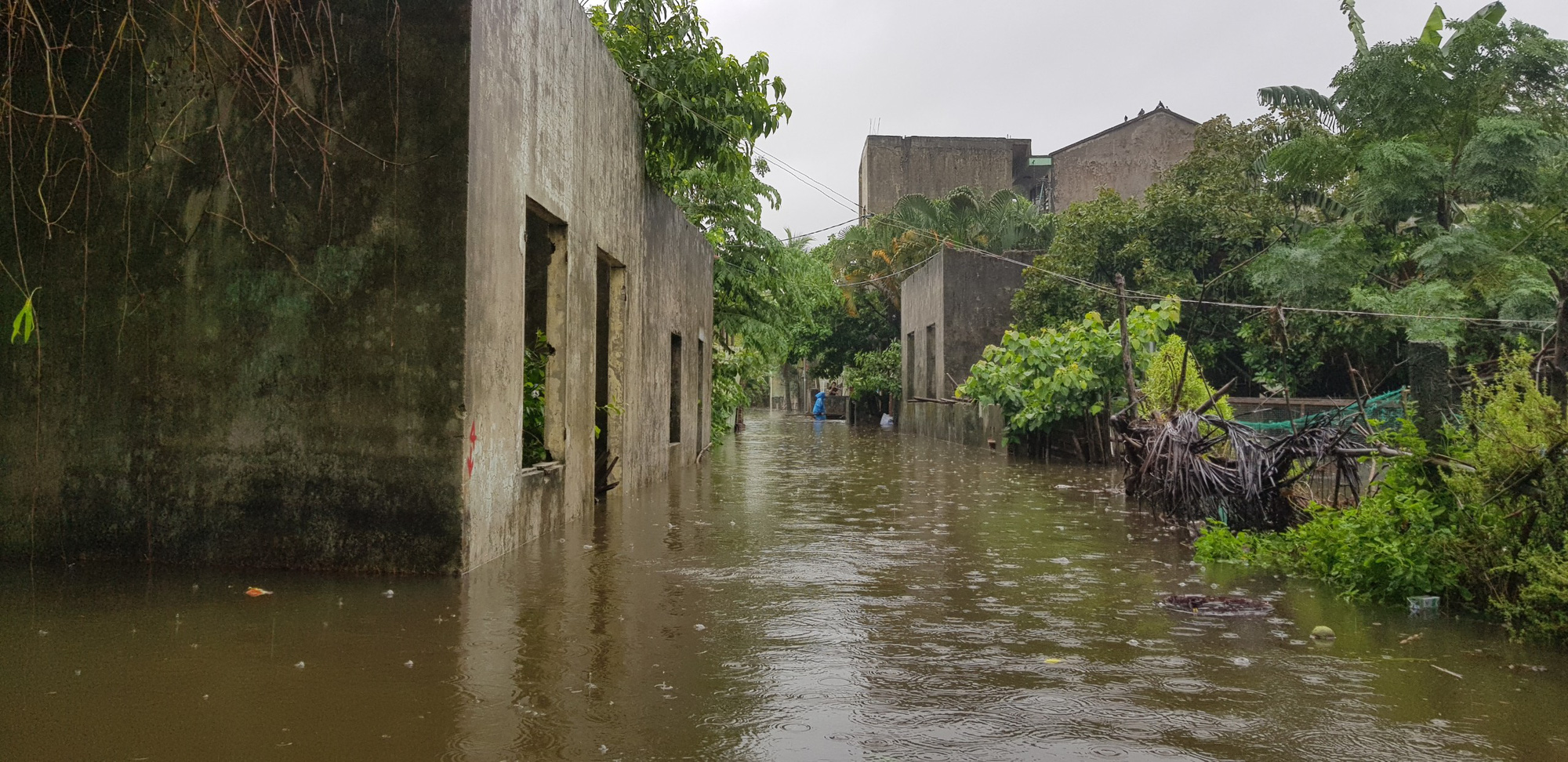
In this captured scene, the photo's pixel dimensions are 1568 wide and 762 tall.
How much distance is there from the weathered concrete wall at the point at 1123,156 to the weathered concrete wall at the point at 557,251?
1025 inches

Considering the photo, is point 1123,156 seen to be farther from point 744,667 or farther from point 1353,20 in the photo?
point 744,667

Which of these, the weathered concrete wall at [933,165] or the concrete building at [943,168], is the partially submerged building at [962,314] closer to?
the concrete building at [943,168]

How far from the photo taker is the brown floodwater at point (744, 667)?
366cm

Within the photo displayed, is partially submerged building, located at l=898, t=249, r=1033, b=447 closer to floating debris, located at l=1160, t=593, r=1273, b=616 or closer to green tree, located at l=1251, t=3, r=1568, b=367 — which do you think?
green tree, located at l=1251, t=3, r=1568, b=367

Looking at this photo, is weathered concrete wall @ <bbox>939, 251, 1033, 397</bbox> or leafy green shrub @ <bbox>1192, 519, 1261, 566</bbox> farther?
weathered concrete wall @ <bbox>939, 251, 1033, 397</bbox>

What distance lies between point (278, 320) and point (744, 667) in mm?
3636

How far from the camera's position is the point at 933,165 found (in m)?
46.9

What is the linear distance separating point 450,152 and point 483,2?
0.95 metres

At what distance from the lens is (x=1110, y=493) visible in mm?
13039

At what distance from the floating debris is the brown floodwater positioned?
0.34ft

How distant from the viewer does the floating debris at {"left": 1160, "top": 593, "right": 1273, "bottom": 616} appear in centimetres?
592

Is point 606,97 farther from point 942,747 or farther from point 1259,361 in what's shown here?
point 1259,361

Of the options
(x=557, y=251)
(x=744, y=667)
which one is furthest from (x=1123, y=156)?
(x=744, y=667)

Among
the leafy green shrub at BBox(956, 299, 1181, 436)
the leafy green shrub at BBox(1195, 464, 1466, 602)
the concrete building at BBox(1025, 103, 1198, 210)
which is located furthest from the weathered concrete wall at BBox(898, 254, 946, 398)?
the leafy green shrub at BBox(1195, 464, 1466, 602)
